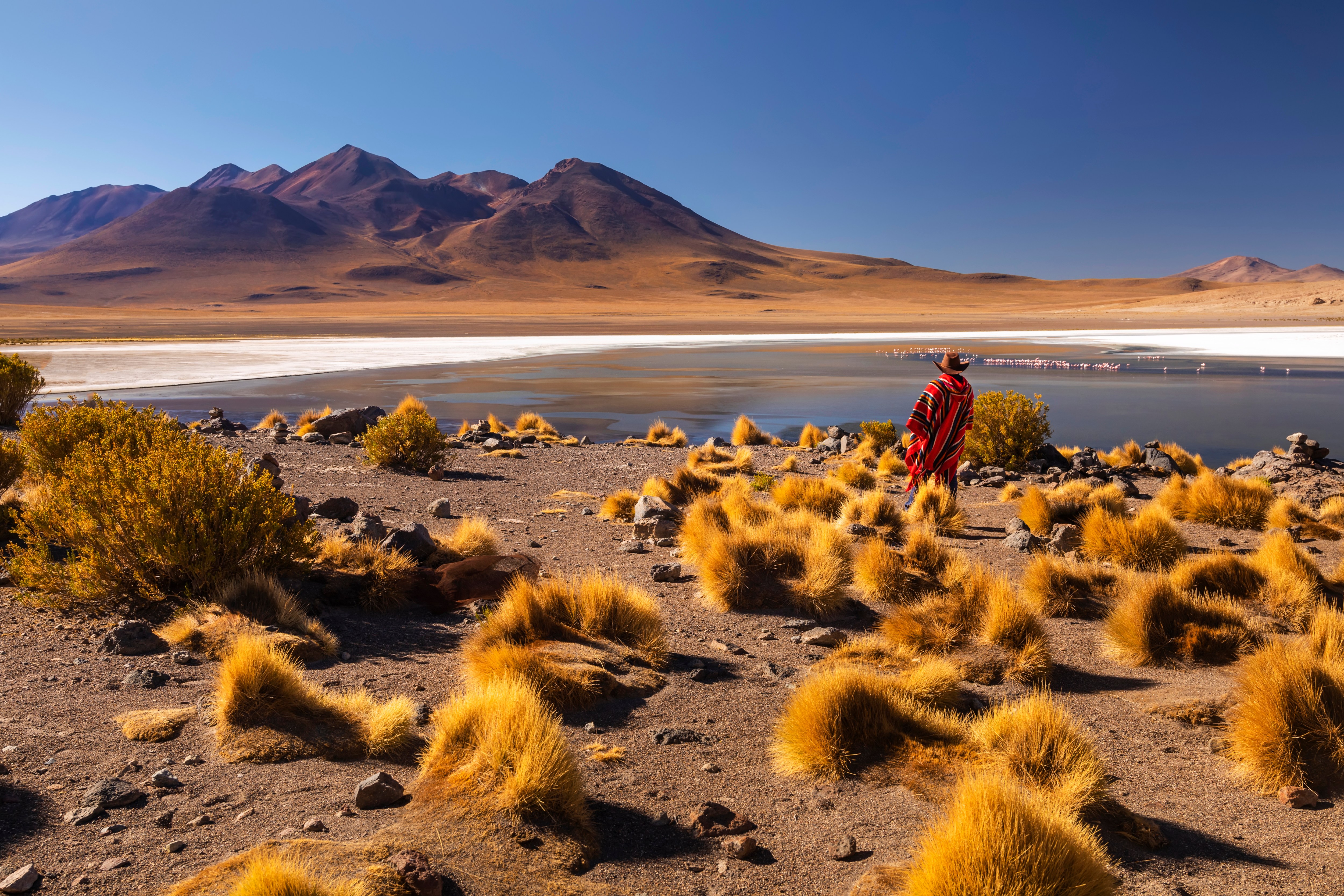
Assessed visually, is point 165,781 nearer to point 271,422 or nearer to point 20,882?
point 20,882

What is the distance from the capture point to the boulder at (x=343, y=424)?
1564 cm

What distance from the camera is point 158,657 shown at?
15.9 ft

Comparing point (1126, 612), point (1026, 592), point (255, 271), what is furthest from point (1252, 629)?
point (255, 271)

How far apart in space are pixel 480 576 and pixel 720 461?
7842 mm

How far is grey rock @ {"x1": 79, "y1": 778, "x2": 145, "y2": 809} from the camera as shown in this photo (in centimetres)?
321

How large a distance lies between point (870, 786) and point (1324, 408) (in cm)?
2284

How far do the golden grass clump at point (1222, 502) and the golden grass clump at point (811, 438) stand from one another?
6.85 metres

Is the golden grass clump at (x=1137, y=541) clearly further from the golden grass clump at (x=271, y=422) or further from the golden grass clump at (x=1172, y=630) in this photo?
the golden grass clump at (x=271, y=422)

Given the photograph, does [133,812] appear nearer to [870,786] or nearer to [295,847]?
[295,847]

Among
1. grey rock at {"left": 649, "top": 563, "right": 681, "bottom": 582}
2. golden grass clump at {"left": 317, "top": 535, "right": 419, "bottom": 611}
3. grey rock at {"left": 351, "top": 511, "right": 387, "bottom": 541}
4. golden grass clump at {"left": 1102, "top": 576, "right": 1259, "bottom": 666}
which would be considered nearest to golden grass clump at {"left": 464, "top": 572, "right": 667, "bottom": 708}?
golden grass clump at {"left": 317, "top": 535, "right": 419, "bottom": 611}

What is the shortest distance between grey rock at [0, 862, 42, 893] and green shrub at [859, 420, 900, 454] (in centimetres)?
1311

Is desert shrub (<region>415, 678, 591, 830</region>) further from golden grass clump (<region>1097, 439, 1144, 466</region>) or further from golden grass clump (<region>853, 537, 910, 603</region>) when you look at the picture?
golden grass clump (<region>1097, 439, 1144, 466</region>)

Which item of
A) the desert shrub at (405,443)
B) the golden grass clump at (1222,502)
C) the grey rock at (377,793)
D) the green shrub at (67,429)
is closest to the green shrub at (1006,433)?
the golden grass clump at (1222,502)

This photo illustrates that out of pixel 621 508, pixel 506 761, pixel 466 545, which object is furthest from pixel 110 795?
pixel 621 508
